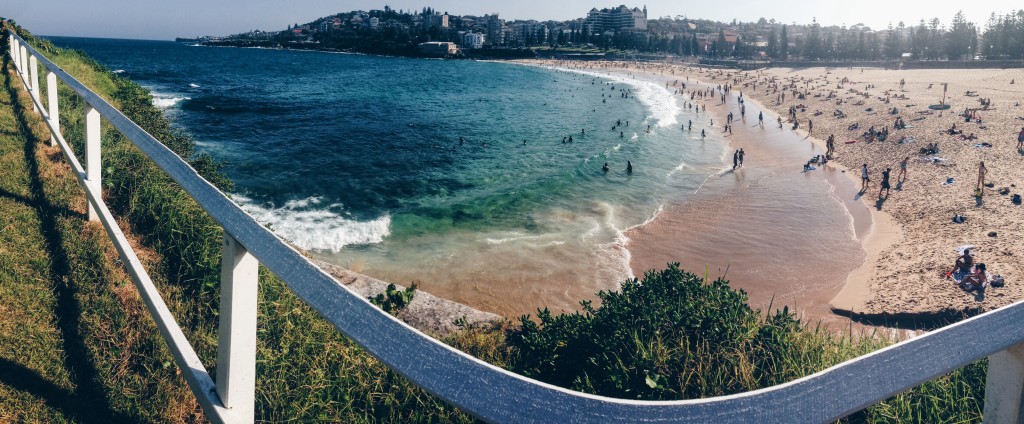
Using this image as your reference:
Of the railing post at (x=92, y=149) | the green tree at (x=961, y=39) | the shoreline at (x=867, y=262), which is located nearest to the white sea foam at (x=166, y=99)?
the railing post at (x=92, y=149)

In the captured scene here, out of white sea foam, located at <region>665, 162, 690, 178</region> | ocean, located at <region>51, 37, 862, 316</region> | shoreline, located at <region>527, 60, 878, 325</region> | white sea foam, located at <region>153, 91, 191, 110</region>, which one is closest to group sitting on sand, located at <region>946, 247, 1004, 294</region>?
shoreline, located at <region>527, 60, 878, 325</region>

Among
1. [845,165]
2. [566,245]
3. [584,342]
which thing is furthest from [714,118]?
[584,342]

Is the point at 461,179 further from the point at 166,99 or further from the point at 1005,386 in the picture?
the point at 166,99

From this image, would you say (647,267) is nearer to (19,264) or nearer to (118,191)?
(118,191)

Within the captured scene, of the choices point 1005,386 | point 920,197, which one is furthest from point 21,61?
point 920,197

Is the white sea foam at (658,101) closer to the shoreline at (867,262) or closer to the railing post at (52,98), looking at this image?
the shoreline at (867,262)
